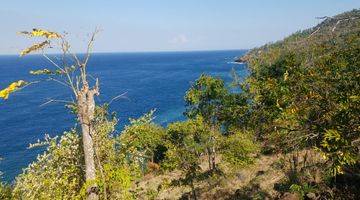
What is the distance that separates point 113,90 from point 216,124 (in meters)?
121

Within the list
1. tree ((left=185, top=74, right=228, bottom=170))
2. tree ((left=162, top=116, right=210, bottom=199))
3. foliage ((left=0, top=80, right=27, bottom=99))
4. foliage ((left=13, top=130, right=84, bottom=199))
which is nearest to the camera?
foliage ((left=0, top=80, right=27, bottom=99))

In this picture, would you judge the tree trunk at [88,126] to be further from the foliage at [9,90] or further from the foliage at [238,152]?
the foliage at [238,152]

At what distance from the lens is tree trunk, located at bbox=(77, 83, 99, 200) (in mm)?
18859

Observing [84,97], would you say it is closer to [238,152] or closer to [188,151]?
[188,151]

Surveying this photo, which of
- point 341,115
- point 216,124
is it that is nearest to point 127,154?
point 341,115

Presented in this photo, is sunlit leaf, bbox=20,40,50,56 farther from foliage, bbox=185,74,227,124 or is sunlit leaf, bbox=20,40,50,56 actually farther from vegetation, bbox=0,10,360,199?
foliage, bbox=185,74,227,124

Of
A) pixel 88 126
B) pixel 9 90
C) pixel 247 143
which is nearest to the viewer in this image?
pixel 9 90

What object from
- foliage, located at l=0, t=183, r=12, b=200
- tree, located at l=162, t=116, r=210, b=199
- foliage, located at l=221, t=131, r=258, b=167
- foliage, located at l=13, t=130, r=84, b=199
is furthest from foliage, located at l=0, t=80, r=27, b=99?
foliage, located at l=221, t=131, r=258, b=167

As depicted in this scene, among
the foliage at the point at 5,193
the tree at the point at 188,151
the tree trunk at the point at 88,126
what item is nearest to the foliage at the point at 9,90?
the tree trunk at the point at 88,126

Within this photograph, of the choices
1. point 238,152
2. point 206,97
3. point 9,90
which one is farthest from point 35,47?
point 206,97

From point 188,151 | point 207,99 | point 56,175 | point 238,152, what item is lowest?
point 238,152

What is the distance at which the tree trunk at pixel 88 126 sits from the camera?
18859 millimetres

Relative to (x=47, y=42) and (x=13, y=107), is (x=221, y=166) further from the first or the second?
(x=13, y=107)

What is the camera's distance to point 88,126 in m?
19.0
